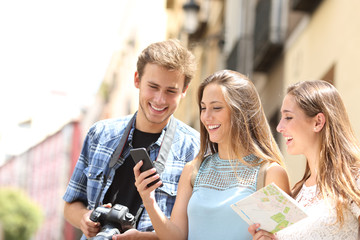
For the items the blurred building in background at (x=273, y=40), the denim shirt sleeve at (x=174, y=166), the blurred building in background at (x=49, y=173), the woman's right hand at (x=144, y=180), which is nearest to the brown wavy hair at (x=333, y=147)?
the woman's right hand at (x=144, y=180)

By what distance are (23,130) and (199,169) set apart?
73.4 meters

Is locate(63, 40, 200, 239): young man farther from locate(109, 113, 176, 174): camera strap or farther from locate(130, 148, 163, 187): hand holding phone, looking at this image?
locate(130, 148, 163, 187): hand holding phone

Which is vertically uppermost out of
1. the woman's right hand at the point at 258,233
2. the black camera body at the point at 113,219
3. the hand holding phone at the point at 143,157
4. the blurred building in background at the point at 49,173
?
the hand holding phone at the point at 143,157

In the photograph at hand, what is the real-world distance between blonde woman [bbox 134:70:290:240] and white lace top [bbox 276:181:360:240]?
0.22m

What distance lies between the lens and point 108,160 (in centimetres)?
388

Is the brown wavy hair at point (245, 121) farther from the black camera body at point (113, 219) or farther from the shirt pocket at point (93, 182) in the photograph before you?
the shirt pocket at point (93, 182)

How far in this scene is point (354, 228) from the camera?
2.83 m

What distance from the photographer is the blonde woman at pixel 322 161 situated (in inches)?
111

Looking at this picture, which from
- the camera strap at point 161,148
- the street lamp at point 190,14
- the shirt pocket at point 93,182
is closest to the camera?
the camera strap at point 161,148

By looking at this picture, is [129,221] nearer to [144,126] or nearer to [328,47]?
[144,126]

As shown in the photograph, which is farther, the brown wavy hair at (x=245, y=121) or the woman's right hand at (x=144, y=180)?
the brown wavy hair at (x=245, y=121)

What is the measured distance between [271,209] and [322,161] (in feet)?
1.33

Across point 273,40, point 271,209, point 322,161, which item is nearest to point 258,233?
point 271,209

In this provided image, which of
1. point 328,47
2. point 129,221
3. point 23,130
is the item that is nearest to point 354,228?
point 129,221
